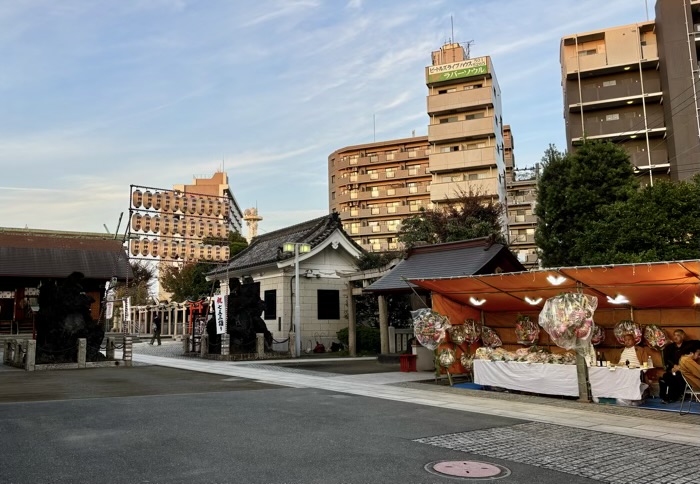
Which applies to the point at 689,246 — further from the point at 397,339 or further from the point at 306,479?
the point at 306,479

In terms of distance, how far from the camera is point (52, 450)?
6578 mm

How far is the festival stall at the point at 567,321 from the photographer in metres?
10.4

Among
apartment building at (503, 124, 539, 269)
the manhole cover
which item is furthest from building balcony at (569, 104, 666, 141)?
the manhole cover

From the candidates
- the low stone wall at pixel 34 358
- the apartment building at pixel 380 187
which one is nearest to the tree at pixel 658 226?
the low stone wall at pixel 34 358

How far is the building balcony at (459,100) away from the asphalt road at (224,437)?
47.0 meters

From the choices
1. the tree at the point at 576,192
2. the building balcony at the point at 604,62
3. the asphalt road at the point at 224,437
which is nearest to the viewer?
the asphalt road at the point at 224,437

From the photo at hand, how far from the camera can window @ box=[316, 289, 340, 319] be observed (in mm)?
28000

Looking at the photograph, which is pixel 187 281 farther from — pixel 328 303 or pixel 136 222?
pixel 328 303

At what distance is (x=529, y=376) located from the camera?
11.9 meters

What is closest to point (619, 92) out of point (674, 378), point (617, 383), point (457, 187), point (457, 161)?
point (457, 161)

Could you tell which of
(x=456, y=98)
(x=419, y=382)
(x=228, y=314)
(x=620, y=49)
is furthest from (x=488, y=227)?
(x=456, y=98)

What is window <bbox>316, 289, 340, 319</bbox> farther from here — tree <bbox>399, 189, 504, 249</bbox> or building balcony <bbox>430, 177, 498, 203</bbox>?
building balcony <bbox>430, 177, 498, 203</bbox>

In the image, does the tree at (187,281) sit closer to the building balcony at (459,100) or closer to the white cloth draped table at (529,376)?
the building balcony at (459,100)

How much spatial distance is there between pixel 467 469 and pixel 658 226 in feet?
63.1
